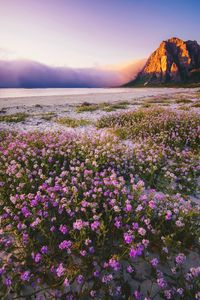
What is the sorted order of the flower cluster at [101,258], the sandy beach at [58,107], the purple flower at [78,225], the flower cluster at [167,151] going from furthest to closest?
1. the sandy beach at [58,107]
2. the flower cluster at [167,151]
3. the purple flower at [78,225]
4. the flower cluster at [101,258]

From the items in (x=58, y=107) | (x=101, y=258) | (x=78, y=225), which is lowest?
(x=58, y=107)

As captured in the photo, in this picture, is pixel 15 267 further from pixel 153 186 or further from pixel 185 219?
pixel 153 186

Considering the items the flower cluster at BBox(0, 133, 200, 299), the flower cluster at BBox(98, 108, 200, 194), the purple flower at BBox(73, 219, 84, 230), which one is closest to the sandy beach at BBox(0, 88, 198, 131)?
the flower cluster at BBox(98, 108, 200, 194)

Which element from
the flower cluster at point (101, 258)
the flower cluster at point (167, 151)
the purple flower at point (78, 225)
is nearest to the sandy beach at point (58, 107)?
the flower cluster at point (167, 151)

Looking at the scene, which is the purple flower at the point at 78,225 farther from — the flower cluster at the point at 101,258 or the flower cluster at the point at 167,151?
the flower cluster at the point at 167,151

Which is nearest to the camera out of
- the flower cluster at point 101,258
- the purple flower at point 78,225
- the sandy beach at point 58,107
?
the flower cluster at point 101,258

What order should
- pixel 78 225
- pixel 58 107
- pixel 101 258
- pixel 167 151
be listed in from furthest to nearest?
1. pixel 58 107
2. pixel 167 151
3. pixel 101 258
4. pixel 78 225

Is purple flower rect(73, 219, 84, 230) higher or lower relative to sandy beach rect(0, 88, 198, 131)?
higher

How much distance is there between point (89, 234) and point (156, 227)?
3.64ft

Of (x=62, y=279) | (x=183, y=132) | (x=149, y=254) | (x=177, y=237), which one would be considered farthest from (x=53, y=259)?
(x=183, y=132)

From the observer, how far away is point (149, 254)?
3412mm

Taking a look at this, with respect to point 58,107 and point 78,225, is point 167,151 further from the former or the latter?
point 58,107

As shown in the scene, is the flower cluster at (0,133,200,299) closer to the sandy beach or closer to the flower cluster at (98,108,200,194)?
the flower cluster at (98,108,200,194)

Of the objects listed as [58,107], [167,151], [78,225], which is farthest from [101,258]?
[58,107]
